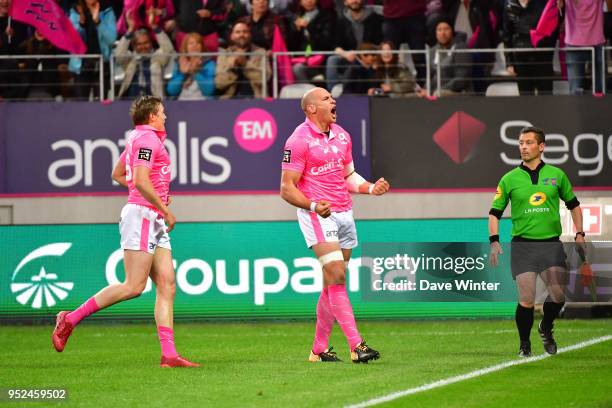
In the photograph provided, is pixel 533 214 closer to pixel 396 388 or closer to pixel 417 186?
pixel 396 388

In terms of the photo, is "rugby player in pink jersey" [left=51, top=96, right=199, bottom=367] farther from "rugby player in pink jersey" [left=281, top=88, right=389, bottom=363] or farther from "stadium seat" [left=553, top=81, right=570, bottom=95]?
"stadium seat" [left=553, top=81, right=570, bottom=95]

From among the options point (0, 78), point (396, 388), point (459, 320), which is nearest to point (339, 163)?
point (396, 388)

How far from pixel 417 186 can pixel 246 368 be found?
28.0ft

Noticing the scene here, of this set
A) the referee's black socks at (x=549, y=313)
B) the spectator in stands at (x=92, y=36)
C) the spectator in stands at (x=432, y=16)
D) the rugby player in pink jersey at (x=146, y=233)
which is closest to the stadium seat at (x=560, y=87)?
the spectator in stands at (x=432, y=16)

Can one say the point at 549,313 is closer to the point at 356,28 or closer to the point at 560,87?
the point at 560,87

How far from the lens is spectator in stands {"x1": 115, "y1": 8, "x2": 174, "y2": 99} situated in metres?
18.5

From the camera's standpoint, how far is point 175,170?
62.1ft

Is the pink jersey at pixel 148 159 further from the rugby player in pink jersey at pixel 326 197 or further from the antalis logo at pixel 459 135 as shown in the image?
the antalis logo at pixel 459 135

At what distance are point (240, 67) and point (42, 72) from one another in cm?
295

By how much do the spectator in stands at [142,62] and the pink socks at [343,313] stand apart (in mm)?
8365

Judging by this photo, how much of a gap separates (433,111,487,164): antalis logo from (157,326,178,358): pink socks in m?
8.84

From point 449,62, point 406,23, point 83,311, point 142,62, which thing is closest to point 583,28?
point 449,62

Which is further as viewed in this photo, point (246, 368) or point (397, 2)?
point (397, 2)

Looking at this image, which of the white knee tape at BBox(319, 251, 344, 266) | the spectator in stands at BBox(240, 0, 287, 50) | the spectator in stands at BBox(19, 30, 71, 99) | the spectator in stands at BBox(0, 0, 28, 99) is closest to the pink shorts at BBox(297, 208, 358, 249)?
the white knee tape at BBox(319, 251, 344, 266)
